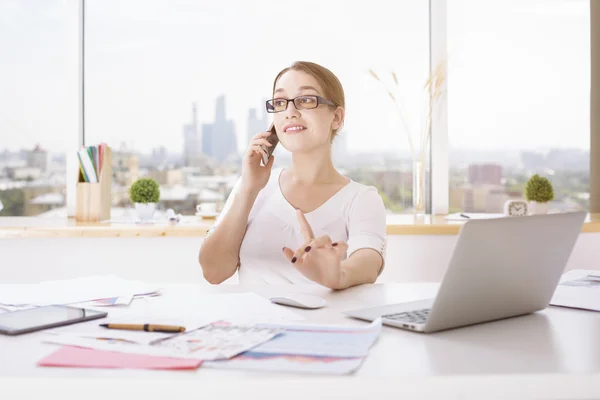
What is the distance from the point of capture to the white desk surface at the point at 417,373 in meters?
0.83

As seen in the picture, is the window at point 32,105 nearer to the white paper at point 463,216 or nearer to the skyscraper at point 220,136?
the skyscraper at point 220,136

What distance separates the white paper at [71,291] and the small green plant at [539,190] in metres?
2.25

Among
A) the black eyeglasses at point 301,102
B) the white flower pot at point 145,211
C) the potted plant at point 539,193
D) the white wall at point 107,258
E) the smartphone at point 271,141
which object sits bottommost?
the white wall at point 107,258

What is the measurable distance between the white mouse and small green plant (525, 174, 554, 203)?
87.6 inches

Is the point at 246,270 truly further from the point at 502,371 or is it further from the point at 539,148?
the point at 539,148

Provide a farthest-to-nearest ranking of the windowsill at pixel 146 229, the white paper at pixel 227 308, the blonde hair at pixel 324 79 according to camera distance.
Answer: the windowsill at pixel 146 229 → the blonde hair at pixel 324 79 → the white paper at pixel 227 308

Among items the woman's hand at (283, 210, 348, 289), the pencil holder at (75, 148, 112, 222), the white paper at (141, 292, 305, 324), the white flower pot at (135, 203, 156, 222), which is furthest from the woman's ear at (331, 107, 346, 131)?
the pencil holder at (75, 148, 112, 222)

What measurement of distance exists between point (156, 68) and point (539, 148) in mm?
1897

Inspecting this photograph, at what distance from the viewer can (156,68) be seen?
11.4 ft

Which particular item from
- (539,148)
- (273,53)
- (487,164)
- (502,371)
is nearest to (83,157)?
(273,53)

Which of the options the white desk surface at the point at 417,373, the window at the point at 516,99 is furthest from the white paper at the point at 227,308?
the window at the point at 516,99

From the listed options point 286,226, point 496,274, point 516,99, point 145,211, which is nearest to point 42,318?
point 496,274

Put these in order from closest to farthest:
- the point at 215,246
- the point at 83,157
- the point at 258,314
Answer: the point at 258,314
the point at 215,246
the point at 83,157

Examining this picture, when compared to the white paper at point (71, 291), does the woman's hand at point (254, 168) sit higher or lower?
higher
